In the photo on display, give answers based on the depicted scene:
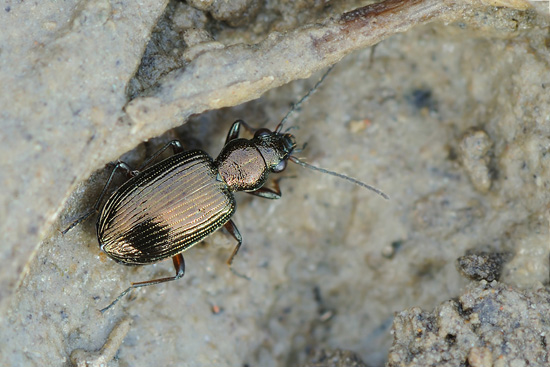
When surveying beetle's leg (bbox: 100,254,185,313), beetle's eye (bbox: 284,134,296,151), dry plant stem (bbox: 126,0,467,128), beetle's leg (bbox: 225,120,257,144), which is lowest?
beetle's leg (bbox: 100,254,185,313)

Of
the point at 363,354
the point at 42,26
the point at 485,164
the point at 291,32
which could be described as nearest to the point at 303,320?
the point at 363,354

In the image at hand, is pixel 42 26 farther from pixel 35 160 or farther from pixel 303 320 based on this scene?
pixel 303 320

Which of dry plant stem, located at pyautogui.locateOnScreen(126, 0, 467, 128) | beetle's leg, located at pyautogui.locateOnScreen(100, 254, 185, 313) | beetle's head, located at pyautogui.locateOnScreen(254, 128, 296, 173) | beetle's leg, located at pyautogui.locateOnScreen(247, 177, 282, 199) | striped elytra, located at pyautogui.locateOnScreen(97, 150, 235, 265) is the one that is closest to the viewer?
dry plant stem, located at pyautogui.locateOnScreen(126, 0, 467, 128)

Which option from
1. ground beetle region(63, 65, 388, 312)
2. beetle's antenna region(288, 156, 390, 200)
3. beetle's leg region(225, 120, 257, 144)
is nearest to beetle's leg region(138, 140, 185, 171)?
ground beetle region(63, 65, 388, 312)

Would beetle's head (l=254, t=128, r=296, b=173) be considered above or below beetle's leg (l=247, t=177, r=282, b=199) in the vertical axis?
above

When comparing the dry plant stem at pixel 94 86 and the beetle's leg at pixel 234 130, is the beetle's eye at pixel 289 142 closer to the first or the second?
the beetle's leg at pixel 234 130

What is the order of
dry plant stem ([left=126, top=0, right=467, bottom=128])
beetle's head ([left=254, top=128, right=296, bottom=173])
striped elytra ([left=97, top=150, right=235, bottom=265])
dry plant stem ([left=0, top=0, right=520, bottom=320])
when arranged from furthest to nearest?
beetle's head ([left=254, top=128, right=296, bottom=173]) < striped elytra ([left=97, top=150, right=235, bottom=265]) < dry plant stem ([left=126, top=0, right=467, bottom=128]) < dry plant stem ([left=0, top=0, right=520, bottom=320])

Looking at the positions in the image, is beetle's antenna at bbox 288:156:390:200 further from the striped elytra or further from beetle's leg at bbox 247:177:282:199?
the striped elytra

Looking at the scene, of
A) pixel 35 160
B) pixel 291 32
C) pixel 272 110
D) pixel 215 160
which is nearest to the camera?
pixel 35 160

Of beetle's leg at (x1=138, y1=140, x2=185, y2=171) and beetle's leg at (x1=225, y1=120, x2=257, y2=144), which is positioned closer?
beetle's leg at (x1=138, y1=140, x2=185, y2=171)
